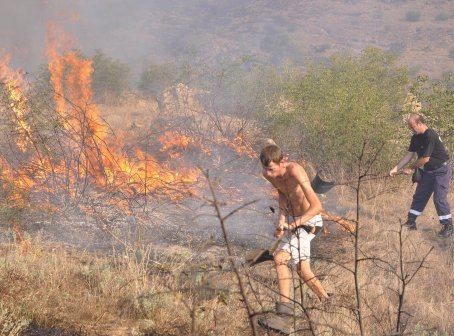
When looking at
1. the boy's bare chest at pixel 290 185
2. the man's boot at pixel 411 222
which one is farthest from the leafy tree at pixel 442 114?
the boy's bare chest at pixel 290 185

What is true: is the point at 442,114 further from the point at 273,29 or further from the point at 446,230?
the point at 273,29

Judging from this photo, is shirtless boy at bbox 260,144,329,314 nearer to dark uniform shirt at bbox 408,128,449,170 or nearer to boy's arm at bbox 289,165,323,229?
boy's arm at bbox 289,165,323,229

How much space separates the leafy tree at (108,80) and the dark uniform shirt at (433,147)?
17.0 metres

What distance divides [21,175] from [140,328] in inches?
196

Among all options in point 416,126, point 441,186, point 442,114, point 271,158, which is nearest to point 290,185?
point 271,158

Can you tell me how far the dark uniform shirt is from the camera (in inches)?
277

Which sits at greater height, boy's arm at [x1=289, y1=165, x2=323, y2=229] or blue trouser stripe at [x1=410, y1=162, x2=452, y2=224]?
boy's arm at [x1=289, y1=165, x2=323, y2=229]

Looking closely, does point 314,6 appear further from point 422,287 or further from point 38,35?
point 422,287

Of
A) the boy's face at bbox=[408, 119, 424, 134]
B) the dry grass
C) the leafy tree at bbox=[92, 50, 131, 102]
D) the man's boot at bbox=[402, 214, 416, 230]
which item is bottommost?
the leafy tree at bbox=[92, 50, 131, 102]

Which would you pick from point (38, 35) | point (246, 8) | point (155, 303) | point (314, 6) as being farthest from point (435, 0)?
point (155, 303)

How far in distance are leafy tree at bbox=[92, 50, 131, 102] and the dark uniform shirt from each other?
16957 millimetres

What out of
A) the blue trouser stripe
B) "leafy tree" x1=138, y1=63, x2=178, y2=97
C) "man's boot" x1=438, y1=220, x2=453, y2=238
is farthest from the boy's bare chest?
"leafy tree" x1=138, y1=63, x2=178, y2=97

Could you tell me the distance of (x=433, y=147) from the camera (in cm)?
699

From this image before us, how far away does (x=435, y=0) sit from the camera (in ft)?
211
